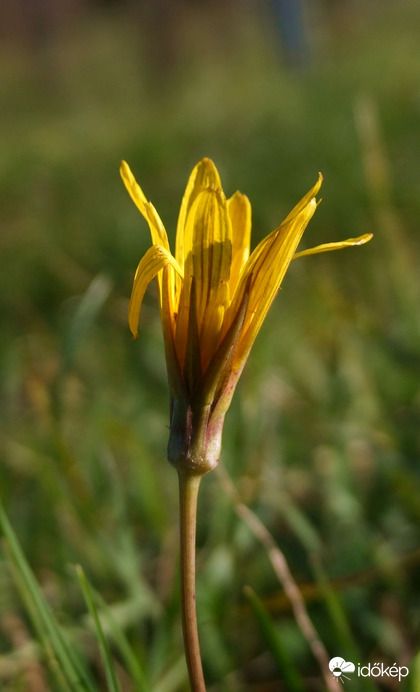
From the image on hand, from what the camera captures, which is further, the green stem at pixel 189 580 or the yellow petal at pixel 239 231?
the yellow petal at pixel 239 231

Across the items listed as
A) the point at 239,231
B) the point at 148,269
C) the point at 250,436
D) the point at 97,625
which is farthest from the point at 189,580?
the point at 250,436

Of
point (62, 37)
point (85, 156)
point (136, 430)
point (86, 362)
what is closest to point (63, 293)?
point (86, 362)

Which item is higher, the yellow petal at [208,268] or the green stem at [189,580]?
the yellow petal at [208,268]

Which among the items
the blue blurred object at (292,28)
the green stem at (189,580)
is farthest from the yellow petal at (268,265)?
the blue blurred object at (292,28)

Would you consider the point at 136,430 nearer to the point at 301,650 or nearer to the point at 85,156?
the point at 301,650

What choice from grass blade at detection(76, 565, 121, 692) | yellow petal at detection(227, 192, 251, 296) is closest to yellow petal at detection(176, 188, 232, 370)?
yellow petal at detection(227, 192, 251, 296)

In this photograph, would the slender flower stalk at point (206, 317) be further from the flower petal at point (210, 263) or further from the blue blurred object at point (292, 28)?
the blue blurred object at point (292, 28)

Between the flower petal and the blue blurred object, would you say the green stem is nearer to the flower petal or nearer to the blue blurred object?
the flower petal
